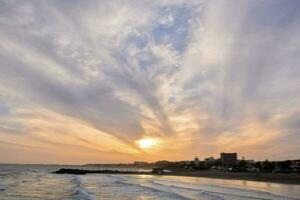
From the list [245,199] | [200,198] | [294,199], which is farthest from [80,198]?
[294,199]

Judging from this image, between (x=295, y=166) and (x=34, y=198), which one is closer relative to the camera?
(x=34, y=198)

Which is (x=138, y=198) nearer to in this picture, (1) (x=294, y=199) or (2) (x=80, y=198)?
(2) (x=80, y=198)

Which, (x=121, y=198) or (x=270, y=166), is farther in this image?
(x=270, y=166)

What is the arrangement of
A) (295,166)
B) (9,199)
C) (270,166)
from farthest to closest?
(270,166) → (295,166) → (9,199)

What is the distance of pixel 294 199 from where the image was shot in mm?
42875

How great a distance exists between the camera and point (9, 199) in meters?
42.3

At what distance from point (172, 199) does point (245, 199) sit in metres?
8.40

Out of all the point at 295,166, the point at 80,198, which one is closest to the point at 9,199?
the point at 80,198

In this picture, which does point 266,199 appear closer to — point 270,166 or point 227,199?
point 227,199

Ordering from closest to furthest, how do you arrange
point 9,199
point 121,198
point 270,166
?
point 9,199 → point 121,198 → point 270,166

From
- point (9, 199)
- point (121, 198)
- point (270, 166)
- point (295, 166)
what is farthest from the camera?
point (270, 166)

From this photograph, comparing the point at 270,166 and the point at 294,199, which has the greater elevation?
the point at 270,166

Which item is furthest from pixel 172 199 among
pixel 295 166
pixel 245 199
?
pixel 295 166

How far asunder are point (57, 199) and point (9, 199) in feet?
16.7
